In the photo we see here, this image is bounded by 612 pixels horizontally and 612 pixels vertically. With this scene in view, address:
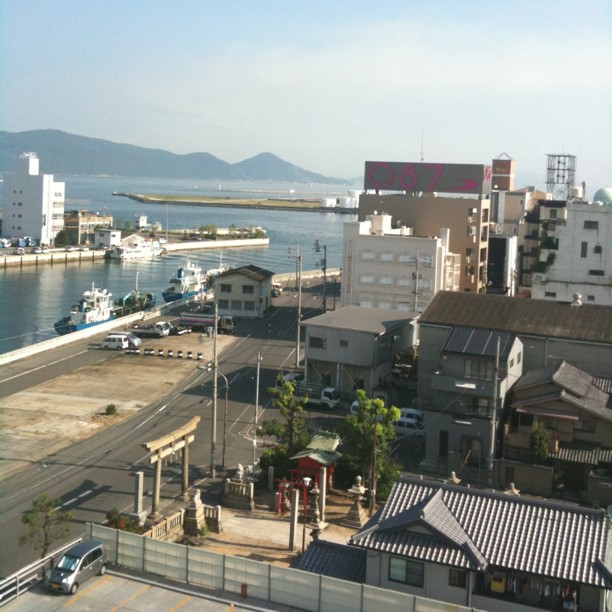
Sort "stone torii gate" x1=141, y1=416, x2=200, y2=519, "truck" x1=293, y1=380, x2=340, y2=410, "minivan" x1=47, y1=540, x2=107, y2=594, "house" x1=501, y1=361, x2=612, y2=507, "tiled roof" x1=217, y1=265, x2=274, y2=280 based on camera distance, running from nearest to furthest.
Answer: "minivan" x1=47, y1=540, x2=107, y2=594 < "stone torii gate" x1=141, y1=416, x2=200, y2=519 < "house" x1=501, y1=361, x2=612, y2=507 < "truck" x1=293, y1=380, x2=340, y2=410 < "tiled roof" x1=217, y1=265, x2=274, y2=280

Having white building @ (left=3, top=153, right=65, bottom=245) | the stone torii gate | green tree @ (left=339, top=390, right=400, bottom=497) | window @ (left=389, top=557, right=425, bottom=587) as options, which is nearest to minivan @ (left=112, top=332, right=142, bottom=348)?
the stone torii gate

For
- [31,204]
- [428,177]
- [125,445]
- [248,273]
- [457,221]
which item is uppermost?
[428,177]

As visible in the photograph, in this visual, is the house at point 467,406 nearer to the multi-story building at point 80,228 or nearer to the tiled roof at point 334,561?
the tiled roof at point 334,561

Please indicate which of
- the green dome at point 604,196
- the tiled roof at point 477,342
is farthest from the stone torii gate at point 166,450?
the green dome at point 604,196

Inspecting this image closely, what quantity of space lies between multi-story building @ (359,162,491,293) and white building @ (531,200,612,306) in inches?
253

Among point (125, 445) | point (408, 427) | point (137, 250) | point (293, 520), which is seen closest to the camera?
point (293, 520)

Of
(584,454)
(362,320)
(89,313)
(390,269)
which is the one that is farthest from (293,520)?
(89,313)

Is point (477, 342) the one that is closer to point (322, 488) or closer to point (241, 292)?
point (322, 488)

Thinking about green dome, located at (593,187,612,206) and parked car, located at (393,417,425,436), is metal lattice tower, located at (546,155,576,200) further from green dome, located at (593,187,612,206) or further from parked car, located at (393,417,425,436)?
parked car, located at (393,417,425,436)

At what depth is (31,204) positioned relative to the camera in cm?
6600

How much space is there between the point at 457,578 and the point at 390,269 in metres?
22.5

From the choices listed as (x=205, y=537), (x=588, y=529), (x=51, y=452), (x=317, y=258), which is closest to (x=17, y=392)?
(x=51, y=452)

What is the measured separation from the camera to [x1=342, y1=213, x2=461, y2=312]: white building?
1198 inches

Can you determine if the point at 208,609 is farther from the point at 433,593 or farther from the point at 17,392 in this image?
the point at 17,392
